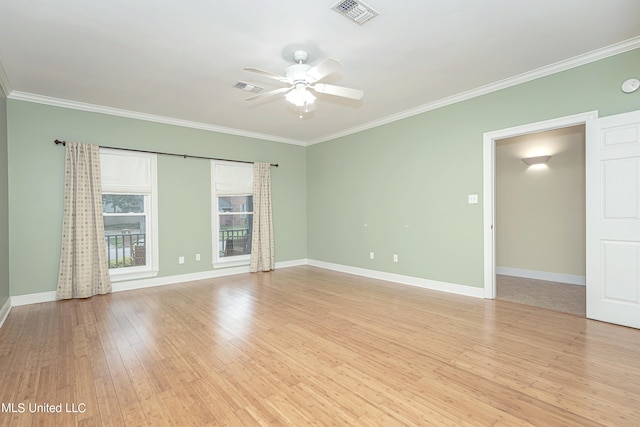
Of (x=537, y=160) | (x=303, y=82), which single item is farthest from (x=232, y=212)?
(x=537, y=160)

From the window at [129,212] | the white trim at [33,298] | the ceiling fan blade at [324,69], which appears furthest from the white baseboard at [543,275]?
the white trim at [33,298]

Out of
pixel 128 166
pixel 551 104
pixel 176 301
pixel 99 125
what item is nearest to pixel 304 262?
pixel 176 301

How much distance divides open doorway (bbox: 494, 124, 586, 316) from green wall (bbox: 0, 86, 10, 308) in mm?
6239

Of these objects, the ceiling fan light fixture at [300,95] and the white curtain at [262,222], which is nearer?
the ceiling fan light fixture at [300,95]

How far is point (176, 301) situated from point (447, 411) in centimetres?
365

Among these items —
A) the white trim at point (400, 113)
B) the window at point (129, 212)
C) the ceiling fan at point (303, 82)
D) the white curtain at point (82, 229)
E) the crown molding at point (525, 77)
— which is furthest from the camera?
the window at point (129, 212)

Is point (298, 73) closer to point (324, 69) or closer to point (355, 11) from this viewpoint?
point (324, 69)

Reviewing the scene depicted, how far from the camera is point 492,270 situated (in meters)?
4.13

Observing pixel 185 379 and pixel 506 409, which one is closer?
pixel 506 409

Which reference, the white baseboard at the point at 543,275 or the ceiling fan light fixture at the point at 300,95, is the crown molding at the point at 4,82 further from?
the white baseboard at the point at 543,275

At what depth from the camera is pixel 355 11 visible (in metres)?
2.48

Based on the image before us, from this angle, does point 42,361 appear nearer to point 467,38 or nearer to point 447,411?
point 447,411

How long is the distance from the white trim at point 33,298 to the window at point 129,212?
0.75 m

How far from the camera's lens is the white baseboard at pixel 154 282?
13.7ft
